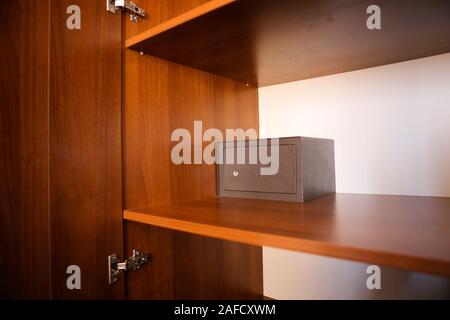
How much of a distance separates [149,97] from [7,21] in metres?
0.31

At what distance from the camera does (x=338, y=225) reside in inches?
18.6

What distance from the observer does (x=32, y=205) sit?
21.0 inches

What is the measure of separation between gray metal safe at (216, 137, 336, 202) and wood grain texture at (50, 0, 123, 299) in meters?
0.34

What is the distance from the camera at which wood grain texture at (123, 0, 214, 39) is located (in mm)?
672

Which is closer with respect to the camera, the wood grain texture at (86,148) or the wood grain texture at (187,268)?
the wood grain texture at (86,148)

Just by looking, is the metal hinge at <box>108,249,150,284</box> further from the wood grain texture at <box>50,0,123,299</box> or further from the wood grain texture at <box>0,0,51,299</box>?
the wood grain texture at <box>0,0,51,299</box>

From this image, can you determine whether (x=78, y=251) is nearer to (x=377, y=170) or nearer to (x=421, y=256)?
(x=421, y=256)

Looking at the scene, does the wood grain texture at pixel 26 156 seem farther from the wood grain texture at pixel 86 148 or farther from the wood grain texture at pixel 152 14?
the wood grain texture at pixel 152 14

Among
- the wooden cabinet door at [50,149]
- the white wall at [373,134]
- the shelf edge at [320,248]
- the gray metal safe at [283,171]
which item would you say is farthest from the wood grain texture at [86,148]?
the white wall at [373,134]

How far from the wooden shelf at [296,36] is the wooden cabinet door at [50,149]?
15 centimetres

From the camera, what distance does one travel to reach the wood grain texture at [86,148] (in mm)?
546

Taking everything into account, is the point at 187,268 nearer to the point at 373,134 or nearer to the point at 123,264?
the point at 123,264

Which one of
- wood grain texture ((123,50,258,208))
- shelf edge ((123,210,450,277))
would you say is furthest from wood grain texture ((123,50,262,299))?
shelf edge ((123,210,450,277))
